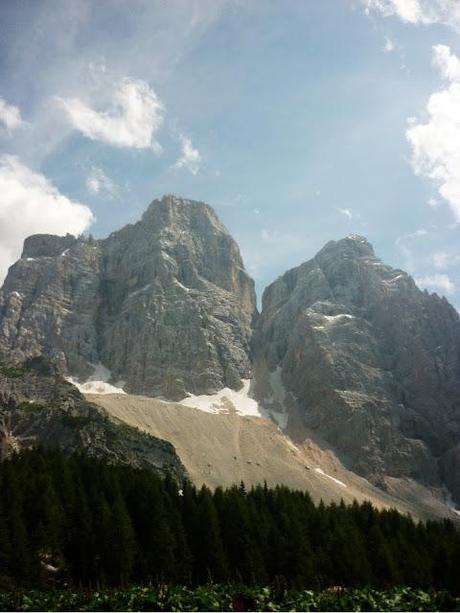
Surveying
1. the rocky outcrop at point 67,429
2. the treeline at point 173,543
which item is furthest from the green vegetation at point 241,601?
the rocky outcrop at point 67,429

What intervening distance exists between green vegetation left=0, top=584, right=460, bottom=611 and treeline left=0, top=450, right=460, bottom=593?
32104 millimetres

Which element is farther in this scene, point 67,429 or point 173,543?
point 67,429

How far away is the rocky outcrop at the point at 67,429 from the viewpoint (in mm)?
136750

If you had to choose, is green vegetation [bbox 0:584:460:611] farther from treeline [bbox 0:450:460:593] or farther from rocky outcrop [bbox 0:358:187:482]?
rocky outcrop [bbox 0:358:187:482]

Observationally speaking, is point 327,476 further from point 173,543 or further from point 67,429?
point 173,543

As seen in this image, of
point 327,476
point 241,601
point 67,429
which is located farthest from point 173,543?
point 327,476

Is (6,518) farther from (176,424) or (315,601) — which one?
(176,424)

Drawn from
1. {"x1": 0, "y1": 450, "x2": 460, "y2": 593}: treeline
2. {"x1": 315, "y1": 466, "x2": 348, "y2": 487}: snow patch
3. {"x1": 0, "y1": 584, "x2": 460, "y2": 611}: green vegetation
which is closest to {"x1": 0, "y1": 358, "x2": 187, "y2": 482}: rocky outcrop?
{"x1": 0, "y1": 450, "x2": 460, "y2": 593}: treeline

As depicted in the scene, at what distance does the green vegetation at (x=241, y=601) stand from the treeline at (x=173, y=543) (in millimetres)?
32104

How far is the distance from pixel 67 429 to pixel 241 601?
12630cm

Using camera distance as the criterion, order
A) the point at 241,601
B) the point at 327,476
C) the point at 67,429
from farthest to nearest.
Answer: the point at 327,476 < the point at 67,429 < the point at 241,601

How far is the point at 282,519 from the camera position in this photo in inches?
3209

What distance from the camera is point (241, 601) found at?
2336cm

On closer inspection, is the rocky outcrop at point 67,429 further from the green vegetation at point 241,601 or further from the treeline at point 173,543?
the green vegetation at point 241,601
